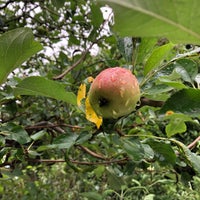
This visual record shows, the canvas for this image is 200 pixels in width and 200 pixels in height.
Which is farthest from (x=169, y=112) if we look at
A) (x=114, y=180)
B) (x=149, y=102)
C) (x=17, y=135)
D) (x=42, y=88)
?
(x=114, y=180)

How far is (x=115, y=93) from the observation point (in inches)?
17.9

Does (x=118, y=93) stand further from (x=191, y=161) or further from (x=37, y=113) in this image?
(x=37, y=113)

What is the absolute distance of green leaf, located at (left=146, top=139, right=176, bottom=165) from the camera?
2.16 ft

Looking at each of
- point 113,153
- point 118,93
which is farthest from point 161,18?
point 113,153

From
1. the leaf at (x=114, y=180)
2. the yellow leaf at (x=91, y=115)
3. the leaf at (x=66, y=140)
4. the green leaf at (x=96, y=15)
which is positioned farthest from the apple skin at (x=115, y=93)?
the leaf at (x=114, y=180)

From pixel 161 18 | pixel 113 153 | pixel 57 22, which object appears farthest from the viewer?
pixel 57 22

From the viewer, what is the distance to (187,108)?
515 mm

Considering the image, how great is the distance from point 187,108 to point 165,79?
0.20 feet

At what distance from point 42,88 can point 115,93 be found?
115mm

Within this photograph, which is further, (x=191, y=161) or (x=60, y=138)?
(x=60, y=138)

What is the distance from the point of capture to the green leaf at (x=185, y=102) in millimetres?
495

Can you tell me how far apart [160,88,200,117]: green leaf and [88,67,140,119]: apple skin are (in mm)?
70

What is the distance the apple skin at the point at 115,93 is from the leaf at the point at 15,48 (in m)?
0.10

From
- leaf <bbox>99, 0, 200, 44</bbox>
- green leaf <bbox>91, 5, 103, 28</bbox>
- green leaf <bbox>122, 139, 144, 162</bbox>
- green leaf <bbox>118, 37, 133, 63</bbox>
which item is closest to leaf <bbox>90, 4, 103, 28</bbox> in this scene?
green leaf <bbox>91, 5, 103, 28</bbox>
